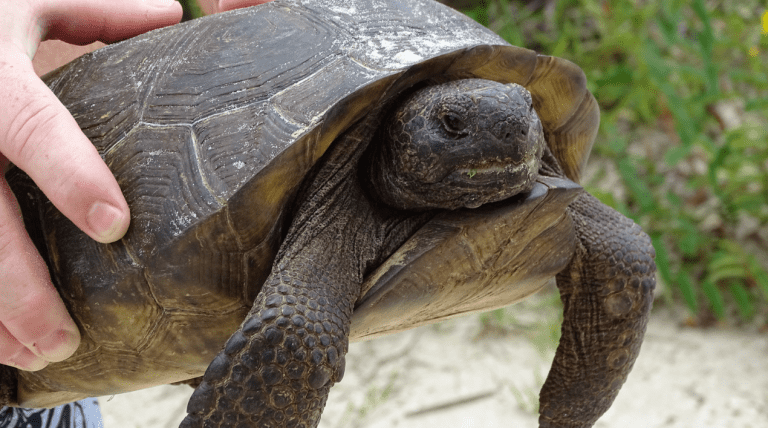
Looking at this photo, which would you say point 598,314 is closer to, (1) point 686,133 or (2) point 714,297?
(1) point 686,133

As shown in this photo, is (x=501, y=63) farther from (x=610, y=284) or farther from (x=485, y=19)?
(x=485, y=19)

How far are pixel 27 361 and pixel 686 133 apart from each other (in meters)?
2.72


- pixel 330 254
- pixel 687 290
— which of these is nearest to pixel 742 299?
pixel 687 290

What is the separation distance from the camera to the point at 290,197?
1.17 metres

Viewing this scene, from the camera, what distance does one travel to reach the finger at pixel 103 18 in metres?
1.41

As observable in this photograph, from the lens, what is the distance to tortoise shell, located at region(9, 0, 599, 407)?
1.10 meters

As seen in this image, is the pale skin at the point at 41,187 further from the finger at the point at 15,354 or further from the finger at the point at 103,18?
the finger at the point at 103,18

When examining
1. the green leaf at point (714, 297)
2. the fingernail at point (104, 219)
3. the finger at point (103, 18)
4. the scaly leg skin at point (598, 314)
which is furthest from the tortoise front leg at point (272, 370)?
the green leaf at point (714, 297)

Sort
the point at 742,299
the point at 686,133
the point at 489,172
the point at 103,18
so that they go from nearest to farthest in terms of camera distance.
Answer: the point at 489,172, the point at 103,18, the point at 686,133, the point at 742,299

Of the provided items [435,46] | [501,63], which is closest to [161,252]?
[435,46]

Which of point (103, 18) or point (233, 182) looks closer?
point (233, 182)

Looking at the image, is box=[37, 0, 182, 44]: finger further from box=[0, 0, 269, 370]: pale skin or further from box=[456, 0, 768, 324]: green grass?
box=[456, 0, 768, 324]: green grass

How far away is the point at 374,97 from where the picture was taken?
1.15 m

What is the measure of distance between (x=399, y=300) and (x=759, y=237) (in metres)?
2.83
